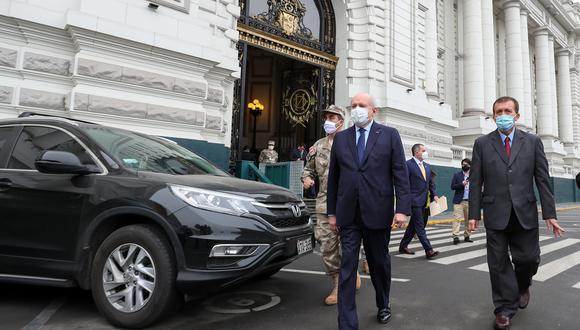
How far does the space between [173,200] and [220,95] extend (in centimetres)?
662

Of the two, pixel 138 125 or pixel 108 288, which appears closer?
pixel 108 288

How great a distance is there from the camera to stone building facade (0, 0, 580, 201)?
23.6 ft

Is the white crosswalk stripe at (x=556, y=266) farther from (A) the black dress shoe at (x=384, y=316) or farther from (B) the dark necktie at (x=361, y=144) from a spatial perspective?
(B) the dark necktie at (x=361, y=144)

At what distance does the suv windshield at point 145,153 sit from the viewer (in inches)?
136

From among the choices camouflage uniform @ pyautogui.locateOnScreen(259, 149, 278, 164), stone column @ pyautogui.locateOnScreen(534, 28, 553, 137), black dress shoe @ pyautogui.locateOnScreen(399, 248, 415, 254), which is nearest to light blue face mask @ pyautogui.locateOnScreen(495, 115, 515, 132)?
black dress shoe @ pyautogui.locateOnScreen(399, 248, 415, 254)

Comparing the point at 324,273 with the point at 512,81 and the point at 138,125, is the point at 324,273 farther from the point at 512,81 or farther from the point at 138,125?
the point at 512,81

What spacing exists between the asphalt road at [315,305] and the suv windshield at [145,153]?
1276 mm

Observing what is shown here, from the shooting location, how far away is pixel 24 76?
6977 millimetres

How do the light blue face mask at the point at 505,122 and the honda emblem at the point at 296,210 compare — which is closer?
the light blue face mask at the point at 505,122

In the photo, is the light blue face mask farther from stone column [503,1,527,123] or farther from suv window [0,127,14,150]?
stone column [503,1,527,123]

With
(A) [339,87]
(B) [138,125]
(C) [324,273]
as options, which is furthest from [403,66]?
(C) [324,273]

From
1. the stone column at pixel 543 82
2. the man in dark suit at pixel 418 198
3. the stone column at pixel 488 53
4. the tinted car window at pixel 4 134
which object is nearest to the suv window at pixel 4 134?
the tinted car window at pixel 4 134

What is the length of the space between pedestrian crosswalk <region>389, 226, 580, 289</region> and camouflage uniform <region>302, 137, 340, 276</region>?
2.73 meters

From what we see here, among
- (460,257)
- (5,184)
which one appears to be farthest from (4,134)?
(460,257)
